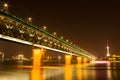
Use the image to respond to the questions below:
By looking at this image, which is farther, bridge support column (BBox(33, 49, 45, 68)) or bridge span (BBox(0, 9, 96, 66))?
bridge support column (BBox(33, 49, 45, 68))

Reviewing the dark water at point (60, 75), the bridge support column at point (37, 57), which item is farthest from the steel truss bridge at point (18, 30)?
the dark water at point (60, 75)

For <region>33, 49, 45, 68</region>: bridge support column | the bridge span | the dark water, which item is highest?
the bridge span

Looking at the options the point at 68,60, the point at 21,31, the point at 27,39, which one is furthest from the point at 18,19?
the point at 68,60

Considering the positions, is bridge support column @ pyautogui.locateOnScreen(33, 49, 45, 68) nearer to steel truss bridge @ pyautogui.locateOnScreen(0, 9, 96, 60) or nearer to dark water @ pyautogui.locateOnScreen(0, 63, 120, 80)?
steel truss bridge @ pyautogui.locateOnScreen(0, 9, 96, 60)

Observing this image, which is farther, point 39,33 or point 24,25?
point 39,33

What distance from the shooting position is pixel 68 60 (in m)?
134

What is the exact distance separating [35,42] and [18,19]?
15.0 m

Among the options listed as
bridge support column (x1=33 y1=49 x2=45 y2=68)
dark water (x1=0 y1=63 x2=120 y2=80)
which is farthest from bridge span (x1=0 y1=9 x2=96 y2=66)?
dark water (x1=0 y1=63 x2=120 y2=80)

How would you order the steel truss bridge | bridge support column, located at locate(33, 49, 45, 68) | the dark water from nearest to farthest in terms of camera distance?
the dark water < the steel truss bridge < bridge support column, located at locate(33, 49, 45, 68)

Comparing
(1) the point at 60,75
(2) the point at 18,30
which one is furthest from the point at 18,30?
(1) the point at 60,75

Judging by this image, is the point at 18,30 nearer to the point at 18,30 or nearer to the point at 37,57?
the point at 18,30

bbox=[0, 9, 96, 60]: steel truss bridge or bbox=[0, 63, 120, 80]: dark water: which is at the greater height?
bbox=[0, 9, 96, 60]: steel truss bridge

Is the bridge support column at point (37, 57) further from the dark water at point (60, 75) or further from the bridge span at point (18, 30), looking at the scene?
the dark water at point (60, 75)

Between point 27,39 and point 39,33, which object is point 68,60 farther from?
point 27,39
